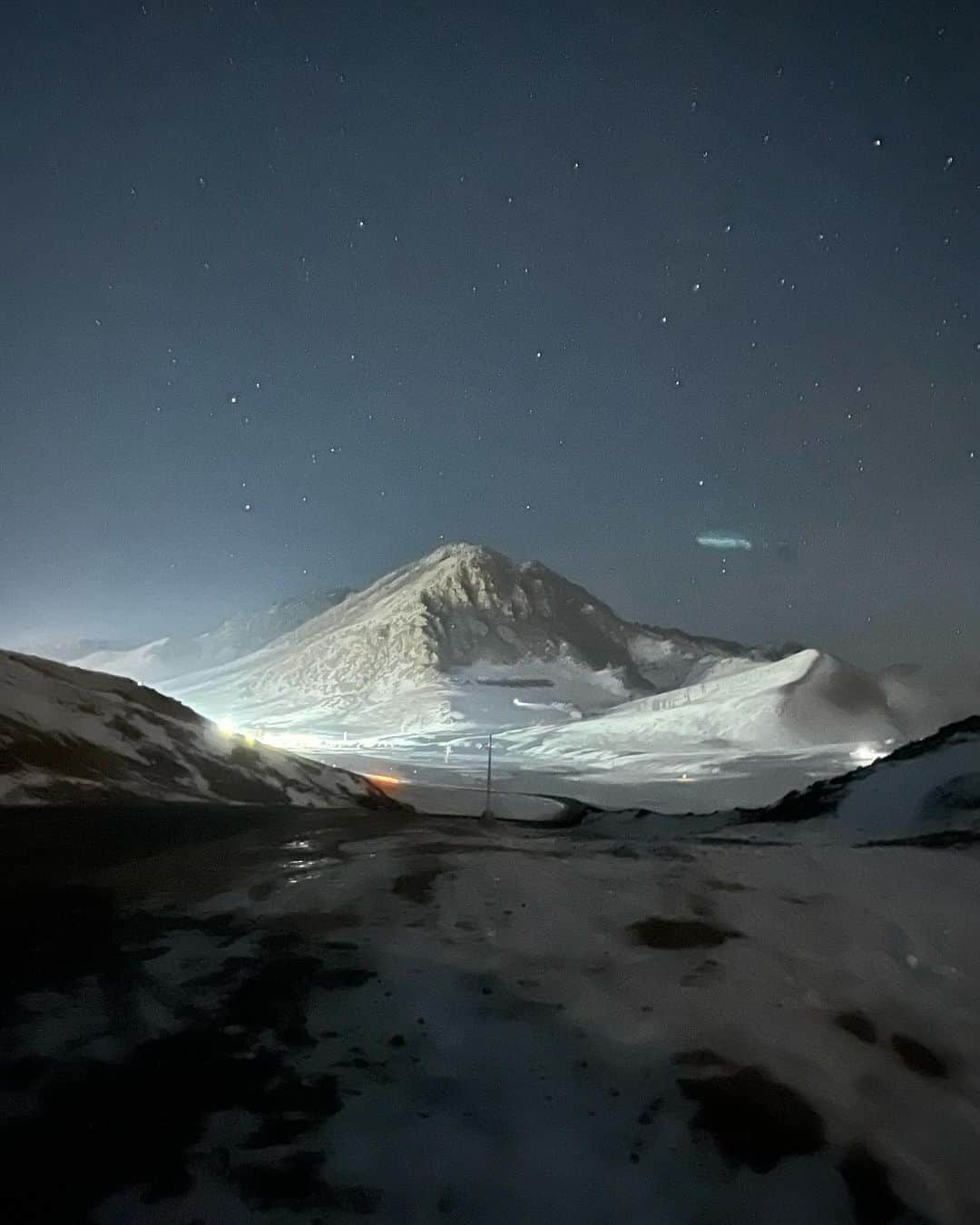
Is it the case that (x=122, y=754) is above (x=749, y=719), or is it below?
below

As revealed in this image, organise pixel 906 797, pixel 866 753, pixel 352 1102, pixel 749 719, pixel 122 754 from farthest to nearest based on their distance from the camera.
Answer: pixel 749 719, pixel 866 753, pixel 122 754, pixel 906 797, pixel 352 1102

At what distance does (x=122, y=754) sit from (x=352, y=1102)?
19.3m

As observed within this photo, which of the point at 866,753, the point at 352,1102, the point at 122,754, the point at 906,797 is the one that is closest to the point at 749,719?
the point at 866,753

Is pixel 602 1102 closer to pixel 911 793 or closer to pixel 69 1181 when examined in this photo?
pixel 69 1181

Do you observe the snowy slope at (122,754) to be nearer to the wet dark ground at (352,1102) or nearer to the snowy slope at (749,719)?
the wet dark ground at (352,1102)

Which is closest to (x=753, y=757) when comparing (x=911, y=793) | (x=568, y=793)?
(x=568, y=793)

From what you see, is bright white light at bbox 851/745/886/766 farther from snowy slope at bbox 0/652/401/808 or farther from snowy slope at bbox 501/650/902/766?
snowy slope at bbox 0/652/401/808

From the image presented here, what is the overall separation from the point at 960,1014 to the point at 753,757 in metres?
76.9

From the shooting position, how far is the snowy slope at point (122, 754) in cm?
1659

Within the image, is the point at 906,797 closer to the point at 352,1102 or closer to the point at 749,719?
the point at 352,1102

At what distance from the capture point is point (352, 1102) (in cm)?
354

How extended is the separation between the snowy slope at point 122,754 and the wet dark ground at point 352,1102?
12041 mm

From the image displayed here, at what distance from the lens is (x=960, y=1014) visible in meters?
4.63

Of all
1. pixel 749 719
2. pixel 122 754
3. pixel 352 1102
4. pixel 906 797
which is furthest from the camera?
pixel 749 719
